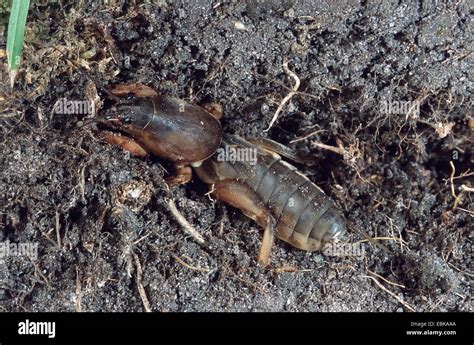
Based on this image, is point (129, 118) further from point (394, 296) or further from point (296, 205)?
point (394, 296)

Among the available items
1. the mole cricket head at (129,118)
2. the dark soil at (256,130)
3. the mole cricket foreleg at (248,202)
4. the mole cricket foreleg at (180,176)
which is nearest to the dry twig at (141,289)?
the dark soil at (256,130)

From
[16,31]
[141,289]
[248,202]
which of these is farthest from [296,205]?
[16,31]

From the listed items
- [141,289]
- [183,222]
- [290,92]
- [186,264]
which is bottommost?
[141,289]

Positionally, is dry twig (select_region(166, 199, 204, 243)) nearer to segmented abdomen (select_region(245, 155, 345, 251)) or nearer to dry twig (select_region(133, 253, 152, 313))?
dry twig (select_region(133, 253, 152, 313))

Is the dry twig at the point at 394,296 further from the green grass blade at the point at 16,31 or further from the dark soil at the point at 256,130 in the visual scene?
the green grass blade at the point at 16,31

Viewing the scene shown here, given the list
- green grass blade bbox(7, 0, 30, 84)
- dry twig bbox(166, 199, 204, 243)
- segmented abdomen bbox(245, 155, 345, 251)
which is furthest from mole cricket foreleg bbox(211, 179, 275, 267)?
green grass blade bbox(7, 0, 30, 84)

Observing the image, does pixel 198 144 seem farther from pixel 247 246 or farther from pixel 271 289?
pixel 271 289
